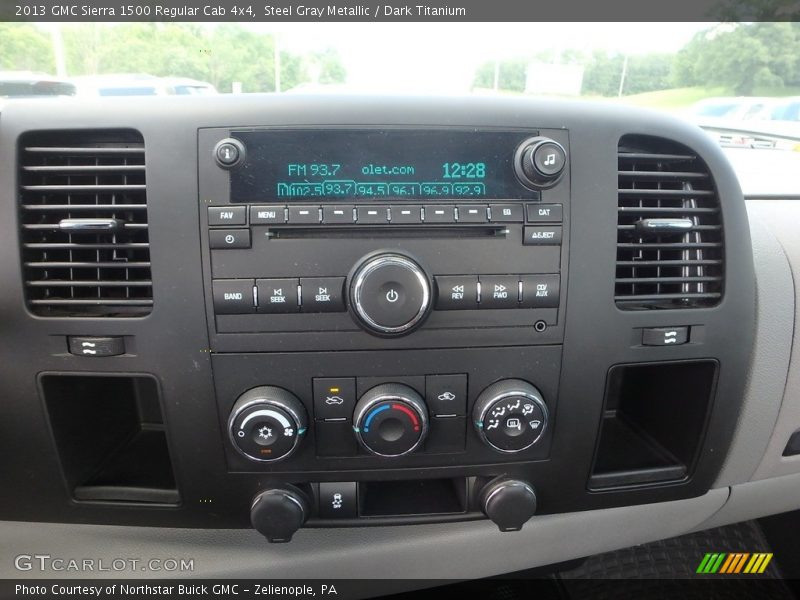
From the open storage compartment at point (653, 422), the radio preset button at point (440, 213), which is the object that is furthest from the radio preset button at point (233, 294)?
the open storage compartment at point (653, 422)

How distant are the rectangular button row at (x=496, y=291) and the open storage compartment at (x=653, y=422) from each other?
24cm

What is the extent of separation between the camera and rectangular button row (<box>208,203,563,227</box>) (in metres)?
1.04

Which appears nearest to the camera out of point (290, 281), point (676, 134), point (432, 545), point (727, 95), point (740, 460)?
point (290, 281)

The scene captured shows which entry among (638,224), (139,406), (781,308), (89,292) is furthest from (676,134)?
(139,406)

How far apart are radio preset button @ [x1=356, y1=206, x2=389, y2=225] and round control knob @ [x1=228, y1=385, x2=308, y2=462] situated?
1.15 ft

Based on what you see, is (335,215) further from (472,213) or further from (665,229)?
(665,229)

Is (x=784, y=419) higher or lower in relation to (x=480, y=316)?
lower

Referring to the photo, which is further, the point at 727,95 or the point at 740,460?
the point at 727,95

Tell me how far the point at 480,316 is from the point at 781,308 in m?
0.78

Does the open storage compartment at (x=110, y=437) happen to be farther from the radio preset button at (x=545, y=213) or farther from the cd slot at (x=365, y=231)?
the radio preset button at (x=545, y=213)

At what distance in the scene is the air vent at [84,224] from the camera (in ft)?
3.45

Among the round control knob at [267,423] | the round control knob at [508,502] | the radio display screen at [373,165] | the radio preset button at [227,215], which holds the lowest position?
the round control knob at [508,502]

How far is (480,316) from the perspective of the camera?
1.09 metres

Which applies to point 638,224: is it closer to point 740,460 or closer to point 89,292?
point 740,460
